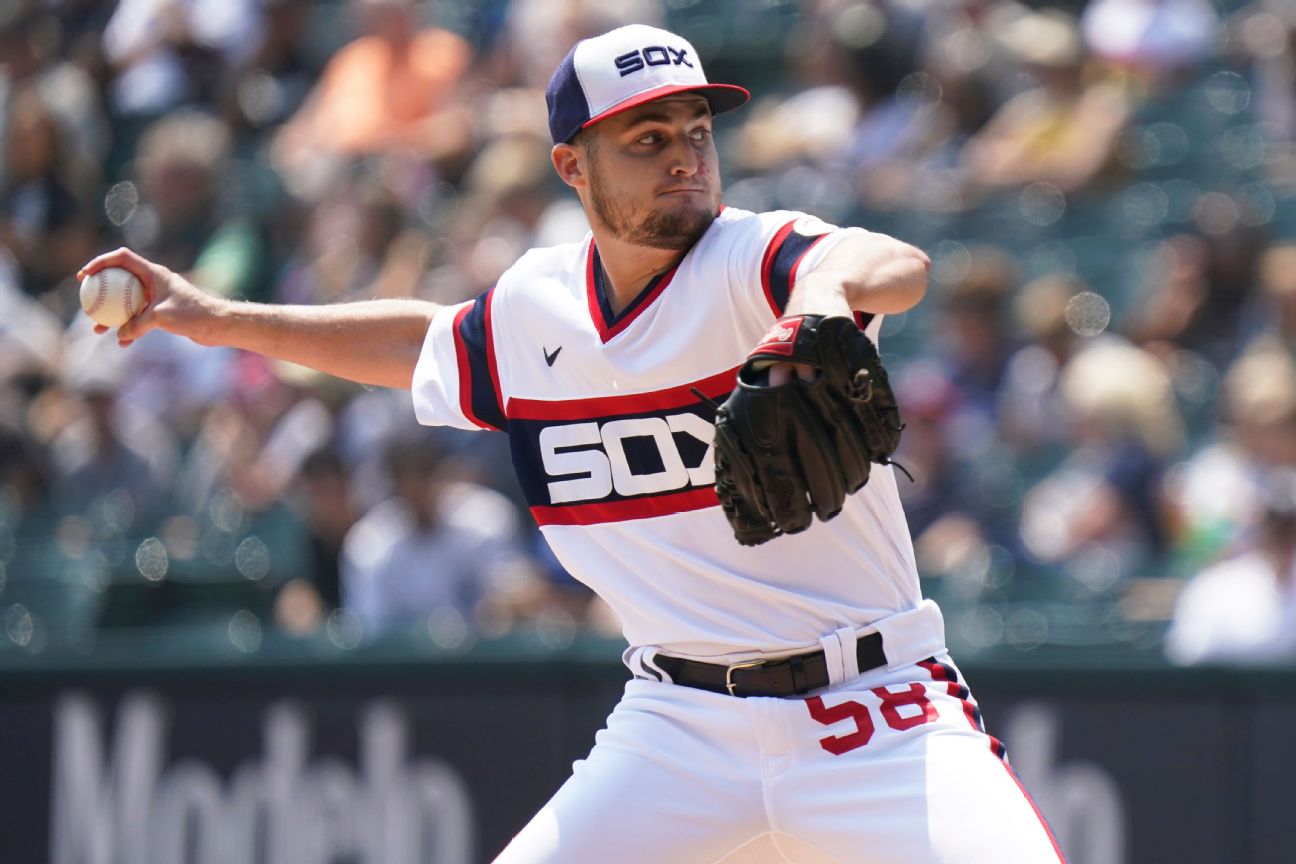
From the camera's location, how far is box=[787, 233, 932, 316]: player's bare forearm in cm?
325

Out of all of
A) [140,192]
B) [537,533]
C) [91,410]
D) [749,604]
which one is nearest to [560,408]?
[749,604]

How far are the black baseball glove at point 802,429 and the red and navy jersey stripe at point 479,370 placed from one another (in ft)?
3.01

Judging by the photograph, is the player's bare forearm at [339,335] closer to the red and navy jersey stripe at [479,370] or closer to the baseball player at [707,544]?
the red and navy jersey stripe at [479,370]

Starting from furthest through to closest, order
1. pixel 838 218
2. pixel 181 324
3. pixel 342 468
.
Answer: pixel 838 218 < pixel 342 468 < pixel 181 324

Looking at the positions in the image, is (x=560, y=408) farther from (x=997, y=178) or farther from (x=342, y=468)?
(x=997, y=178)

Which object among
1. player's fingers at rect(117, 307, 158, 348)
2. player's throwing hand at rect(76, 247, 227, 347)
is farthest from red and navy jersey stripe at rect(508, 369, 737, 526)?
player's fingers at rect(117, 307, 158, 348)

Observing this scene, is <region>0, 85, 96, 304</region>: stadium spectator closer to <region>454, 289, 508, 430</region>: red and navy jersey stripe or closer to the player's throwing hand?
the player's throwing hand

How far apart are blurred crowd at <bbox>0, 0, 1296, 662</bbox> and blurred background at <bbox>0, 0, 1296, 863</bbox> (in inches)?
0.8

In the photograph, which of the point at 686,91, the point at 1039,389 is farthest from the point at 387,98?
the point at 686,91

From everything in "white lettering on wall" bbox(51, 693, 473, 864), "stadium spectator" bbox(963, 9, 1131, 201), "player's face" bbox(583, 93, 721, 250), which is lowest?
"white lettering on wall" bbox(51, 693, 473, 864)

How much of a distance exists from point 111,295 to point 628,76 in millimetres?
1206

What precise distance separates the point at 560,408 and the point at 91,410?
19.3ft

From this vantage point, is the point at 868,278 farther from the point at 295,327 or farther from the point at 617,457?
the point at 295,327

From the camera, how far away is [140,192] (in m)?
11.1
